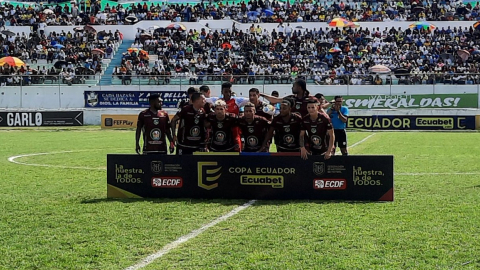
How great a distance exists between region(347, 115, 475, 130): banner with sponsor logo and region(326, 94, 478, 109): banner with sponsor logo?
337 cm

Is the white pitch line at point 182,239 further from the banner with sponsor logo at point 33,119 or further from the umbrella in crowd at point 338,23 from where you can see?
the umbrella in crowd at point 338,23

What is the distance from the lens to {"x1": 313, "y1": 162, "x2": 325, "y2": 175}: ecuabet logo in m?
10.5

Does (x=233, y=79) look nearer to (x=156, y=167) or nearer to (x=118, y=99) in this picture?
(x=118, y=99)

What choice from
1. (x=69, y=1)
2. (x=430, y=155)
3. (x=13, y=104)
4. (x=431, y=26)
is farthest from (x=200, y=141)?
(x=69, y=1)

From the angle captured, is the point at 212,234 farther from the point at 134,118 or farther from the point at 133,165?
the point at 134,118

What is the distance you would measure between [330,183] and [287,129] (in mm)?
1351

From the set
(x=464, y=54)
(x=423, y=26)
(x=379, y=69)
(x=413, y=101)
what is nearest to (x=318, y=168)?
(x=413, y=101)

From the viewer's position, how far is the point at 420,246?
23.5 feet

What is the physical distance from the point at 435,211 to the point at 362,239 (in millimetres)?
2314

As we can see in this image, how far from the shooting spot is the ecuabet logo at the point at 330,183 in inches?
413

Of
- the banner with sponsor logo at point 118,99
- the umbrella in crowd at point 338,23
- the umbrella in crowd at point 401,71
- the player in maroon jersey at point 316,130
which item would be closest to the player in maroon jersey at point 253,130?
the player in maroon jersey at point 316,130

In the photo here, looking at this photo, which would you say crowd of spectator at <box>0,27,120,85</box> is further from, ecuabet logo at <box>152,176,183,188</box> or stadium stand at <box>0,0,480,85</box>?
ecuabet logo at <box>152,176,183,188</box>

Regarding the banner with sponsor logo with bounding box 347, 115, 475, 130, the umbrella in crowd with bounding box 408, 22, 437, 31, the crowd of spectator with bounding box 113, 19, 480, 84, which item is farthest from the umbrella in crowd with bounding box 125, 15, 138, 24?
the banner with sponsor logo with bounding box 347, 115, 475, 130

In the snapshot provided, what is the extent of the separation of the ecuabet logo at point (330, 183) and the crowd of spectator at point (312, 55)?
2817cm
